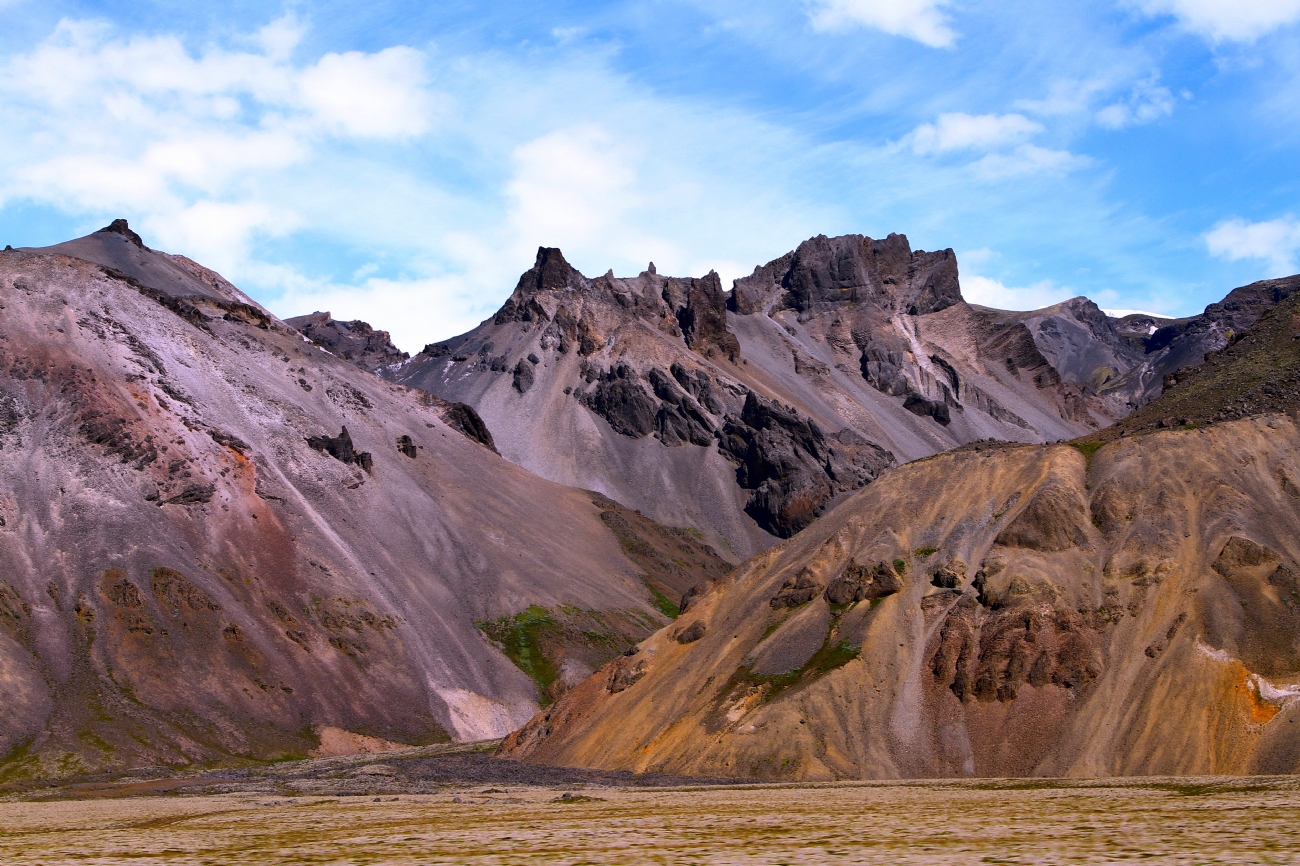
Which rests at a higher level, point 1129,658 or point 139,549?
point 139,549

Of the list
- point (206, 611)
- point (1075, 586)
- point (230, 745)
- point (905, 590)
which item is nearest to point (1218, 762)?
point (1075, 586)

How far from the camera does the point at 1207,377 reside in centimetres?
7788

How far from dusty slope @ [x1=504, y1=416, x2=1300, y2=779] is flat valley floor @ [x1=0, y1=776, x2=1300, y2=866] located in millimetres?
6440

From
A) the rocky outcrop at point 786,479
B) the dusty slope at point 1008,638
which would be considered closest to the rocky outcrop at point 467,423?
the rocky outcrop at point 786,479

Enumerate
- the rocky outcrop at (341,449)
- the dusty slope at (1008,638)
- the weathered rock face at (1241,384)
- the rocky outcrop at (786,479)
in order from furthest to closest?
the rocky outcrop at (786,479)
the rocky outcrop at (341,449)
the weathered rock face at (1241,384)
the dusty slope at (1008,638)

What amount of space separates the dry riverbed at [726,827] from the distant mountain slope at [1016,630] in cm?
697

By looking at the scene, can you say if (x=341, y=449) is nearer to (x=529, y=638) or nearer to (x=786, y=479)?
(x=529, y=638)

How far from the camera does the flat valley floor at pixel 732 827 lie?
2052 centimetres

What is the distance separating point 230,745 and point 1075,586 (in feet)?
206

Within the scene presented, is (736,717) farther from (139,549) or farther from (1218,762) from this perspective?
(139,549)

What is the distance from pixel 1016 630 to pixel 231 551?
7544cm

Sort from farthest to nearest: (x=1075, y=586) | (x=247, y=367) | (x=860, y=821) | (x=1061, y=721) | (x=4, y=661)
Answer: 1. (x=247, y=367)
2. (x=4, y=661)
3. (x=1075, y=586)
4. (x=1061, y=721)
5. (x=860, y=821)

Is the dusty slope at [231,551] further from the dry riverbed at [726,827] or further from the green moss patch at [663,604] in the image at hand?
the dry riverbed at [726,827]

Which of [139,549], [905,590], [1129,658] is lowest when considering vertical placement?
[1129,658]
